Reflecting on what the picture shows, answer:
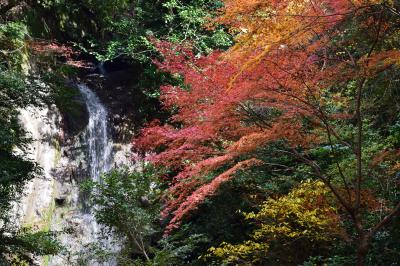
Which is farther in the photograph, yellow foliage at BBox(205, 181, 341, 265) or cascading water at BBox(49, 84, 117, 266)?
cascading water at BBox(49, 84, 117, 266)

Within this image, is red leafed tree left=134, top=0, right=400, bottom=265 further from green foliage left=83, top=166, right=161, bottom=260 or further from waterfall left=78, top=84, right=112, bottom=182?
waterfall left=78, top=84, right=112, bottom=182

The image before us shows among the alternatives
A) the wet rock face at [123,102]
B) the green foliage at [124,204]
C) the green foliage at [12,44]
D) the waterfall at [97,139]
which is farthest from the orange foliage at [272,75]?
the wet rock face at [123,102]

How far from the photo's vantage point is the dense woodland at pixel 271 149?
467 centimetres

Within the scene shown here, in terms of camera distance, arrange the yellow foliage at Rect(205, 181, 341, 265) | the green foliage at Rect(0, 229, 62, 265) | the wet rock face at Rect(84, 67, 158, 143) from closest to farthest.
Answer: the yellow foliage at Rect(205, 181, 341, 265)
the green foliage at Rect(0, 229, 62, 265)
the wet rock face at Rect(84, 67, 158, 143)

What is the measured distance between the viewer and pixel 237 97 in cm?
507

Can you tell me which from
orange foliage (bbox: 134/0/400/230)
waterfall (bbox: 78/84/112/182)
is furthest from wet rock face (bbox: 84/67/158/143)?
orange foliage (bbox: 134/0/400/230)

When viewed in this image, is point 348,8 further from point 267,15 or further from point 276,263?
point 276,263

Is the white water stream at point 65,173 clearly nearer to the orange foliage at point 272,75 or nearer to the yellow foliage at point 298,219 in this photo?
the yellow foliage at point 298,219

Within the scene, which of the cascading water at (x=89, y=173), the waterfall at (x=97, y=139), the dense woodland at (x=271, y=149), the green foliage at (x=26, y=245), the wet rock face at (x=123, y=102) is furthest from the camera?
the wet rock face at (x=123, y=102)

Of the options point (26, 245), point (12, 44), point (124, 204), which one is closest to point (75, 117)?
point (12, 44)

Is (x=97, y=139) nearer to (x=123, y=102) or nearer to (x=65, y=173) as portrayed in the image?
(x=65, y=173)

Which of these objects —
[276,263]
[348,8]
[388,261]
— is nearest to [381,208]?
[388,261]

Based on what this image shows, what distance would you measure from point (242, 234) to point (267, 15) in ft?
15.9

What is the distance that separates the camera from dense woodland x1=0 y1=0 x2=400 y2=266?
4672mm
